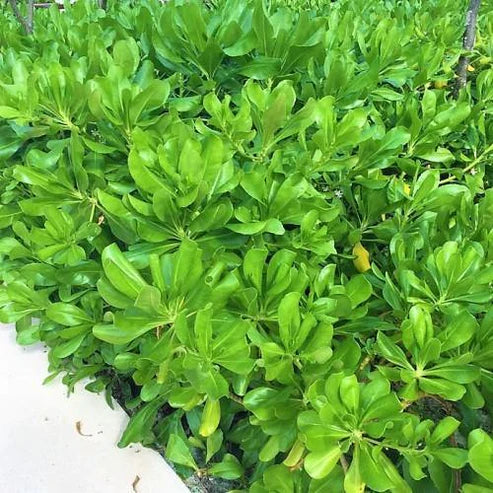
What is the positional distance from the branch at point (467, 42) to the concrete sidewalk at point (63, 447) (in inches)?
75.4

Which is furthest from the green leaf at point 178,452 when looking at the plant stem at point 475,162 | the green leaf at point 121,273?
the plant stem at point 475,162

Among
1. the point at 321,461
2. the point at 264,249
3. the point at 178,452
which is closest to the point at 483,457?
the point at 321,461

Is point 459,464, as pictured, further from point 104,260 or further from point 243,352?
point 104,260

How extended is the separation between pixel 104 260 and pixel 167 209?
0.66 ft

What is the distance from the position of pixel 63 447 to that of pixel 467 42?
2214 mm

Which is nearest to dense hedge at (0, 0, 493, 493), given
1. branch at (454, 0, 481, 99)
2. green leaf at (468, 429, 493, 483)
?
green leaf at (468, 429, 493, 483)

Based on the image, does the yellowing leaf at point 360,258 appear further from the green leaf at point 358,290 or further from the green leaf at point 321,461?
the green leaf at point 321,461

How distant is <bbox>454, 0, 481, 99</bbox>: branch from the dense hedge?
0.90ft

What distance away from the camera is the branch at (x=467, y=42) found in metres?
2.21

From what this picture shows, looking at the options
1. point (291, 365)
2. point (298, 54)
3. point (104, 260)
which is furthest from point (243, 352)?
point (298, 54)

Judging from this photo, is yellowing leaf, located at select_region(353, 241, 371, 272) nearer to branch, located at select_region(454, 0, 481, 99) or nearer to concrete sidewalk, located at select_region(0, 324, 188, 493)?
concrete sidewalk, located at select_region(0, 324, 188, 493)

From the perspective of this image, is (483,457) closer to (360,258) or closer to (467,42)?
(360,258)

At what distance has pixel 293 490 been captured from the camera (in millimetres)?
1362

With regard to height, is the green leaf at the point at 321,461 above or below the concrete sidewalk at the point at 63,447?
above
